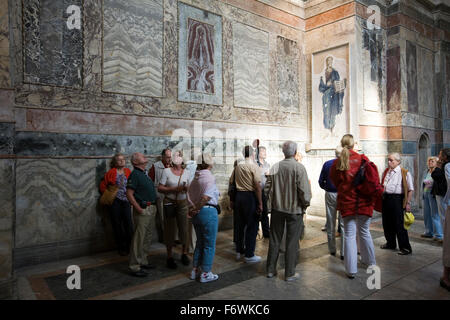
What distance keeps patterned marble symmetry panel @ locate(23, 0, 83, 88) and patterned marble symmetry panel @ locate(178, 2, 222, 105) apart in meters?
2.12

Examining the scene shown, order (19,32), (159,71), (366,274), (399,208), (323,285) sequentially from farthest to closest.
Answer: (159,71) < (399,208) < (19,32) < (366,274) < (323,285)

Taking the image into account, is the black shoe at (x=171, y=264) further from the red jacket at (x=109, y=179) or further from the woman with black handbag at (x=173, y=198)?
the red jacket at (x=109, y=179)

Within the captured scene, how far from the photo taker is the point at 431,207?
6.28m

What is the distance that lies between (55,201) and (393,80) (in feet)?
31.9

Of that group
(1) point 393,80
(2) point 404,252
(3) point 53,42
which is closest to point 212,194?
(2) point 404,252

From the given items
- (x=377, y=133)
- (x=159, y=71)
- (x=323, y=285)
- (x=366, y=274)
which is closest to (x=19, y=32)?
(x=159, y=71)

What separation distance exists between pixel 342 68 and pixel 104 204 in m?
7.34

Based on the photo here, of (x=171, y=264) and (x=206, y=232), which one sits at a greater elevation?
(x=206, y=232)

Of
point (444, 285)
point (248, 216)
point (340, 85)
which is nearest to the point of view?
point (444, 285)

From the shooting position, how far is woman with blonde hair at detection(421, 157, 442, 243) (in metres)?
6.12

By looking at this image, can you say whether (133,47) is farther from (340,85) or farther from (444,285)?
(444,285)

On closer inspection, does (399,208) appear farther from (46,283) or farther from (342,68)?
(46,283)

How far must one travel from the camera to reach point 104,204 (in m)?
5.57

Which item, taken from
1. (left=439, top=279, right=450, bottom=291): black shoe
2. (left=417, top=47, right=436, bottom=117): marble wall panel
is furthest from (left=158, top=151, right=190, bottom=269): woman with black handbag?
(left=417, top=47, right=436, bottom=117): marble wall panel
